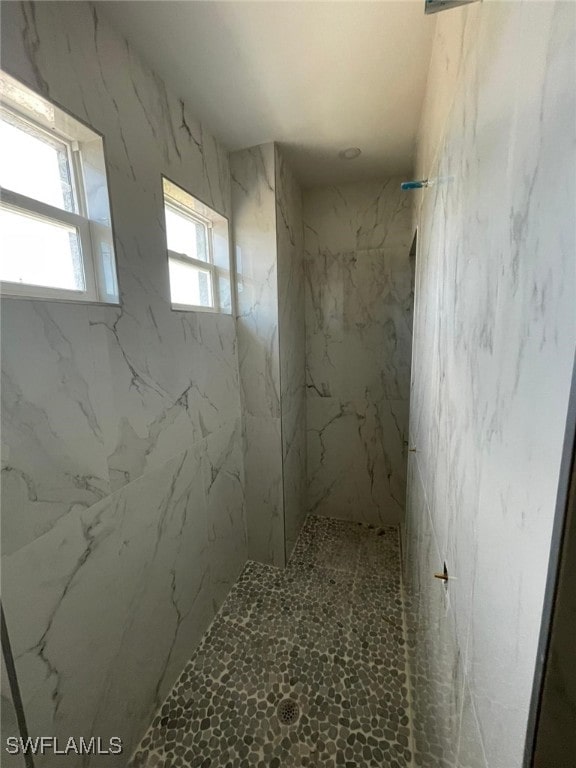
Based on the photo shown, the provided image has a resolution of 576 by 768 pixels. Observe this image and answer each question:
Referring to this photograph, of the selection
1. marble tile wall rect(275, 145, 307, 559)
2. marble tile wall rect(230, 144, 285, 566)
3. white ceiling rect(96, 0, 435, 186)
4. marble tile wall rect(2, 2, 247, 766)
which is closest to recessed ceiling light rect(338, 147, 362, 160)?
white ceiling rect(96, 0, 435, 186)

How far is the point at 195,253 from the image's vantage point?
185cm

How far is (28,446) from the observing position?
0.87 m

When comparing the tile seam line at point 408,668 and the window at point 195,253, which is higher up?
the window at point 195,253

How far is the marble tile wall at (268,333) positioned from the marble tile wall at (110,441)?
28 centimetres

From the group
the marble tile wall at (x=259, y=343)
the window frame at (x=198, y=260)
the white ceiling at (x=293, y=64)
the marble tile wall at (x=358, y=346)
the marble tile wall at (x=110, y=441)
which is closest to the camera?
the marble tile wall at (x=110, y=441)

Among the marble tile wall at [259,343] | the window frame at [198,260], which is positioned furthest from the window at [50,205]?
the marble tile wall at [259,343]

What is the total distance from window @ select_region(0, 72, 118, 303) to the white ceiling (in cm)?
47

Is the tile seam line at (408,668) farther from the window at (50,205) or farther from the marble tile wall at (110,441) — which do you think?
the window at (50,205)

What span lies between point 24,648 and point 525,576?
4.00 feet

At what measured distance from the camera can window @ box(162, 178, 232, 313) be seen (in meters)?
1.60

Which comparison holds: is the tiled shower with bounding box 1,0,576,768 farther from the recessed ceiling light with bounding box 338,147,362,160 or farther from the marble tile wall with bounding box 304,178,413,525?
the recessed ceiling light with bounding box 338,147,362,160

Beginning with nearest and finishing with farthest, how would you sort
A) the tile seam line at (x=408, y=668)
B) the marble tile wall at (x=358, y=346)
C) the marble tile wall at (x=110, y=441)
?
the marble tile wall at (x=110, y=441) < the tile seam line at (x=408, y=668) < the marble tile wall at (x=358, y=346)

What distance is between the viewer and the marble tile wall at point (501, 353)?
1.02 feet

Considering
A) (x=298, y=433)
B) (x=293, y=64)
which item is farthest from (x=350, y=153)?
(x=298, y=433)
